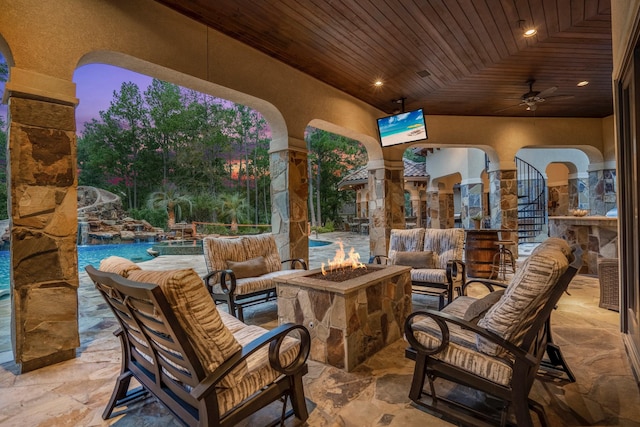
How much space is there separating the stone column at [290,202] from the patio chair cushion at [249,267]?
0.69m

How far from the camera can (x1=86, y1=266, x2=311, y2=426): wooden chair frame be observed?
1202 millimetres

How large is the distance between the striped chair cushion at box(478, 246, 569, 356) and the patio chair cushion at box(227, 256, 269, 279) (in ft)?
8.36

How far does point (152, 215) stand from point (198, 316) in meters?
15.3

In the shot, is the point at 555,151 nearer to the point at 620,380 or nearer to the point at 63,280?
the point at 620,380

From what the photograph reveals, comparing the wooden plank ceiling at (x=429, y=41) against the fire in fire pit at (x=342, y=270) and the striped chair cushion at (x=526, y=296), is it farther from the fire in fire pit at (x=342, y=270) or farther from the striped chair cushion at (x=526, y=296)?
the striped chair cushion at (x=526, y=296)

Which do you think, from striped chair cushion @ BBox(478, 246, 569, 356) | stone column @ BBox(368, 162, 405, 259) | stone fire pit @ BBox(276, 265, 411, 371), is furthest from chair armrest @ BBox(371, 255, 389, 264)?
striped chair cushion @ BBox(478, 246, 569, 356)

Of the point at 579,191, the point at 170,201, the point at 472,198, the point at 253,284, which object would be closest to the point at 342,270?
the point at 253,284

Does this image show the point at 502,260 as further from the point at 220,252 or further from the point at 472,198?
A: the point at 220,252

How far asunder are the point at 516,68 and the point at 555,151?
7.81 meters

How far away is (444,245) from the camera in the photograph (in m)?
4.03

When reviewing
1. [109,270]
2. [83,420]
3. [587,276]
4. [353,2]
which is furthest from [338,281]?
[587,276]

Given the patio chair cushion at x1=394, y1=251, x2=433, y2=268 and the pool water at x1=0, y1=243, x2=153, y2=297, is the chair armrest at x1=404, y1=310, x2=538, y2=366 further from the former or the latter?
the pool water at x1=0, y1=243, x2=153, y2=297

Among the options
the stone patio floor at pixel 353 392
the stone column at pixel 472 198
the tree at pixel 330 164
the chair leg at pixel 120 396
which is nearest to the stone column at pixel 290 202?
the stone patio floor at pixel 353 392

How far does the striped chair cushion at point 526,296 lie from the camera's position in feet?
4.73
